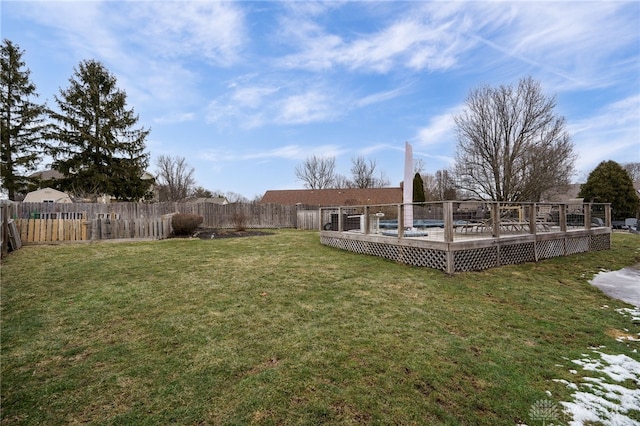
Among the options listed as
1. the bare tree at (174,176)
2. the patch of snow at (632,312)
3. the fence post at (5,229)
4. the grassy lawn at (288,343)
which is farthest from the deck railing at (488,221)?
the bare tree at (174,176)

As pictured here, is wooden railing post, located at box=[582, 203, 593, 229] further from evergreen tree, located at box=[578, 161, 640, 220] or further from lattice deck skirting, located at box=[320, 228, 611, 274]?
evergreen tree, located at box=[578, 161, 640, 220]

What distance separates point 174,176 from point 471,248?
45.6 meters

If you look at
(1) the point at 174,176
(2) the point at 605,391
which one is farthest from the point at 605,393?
(1) the point at 174,176

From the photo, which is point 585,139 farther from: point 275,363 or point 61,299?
point 61,299

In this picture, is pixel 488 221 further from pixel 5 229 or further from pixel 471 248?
pixel 5 229

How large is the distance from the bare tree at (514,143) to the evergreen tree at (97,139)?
24974 mm

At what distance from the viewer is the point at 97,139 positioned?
832 inches

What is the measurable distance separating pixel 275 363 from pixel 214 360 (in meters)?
0.64

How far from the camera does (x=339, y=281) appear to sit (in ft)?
20.0

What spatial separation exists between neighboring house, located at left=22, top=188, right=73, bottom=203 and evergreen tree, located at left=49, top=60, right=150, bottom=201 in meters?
1.04

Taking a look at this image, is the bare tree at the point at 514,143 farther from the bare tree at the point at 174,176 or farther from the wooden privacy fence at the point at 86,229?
the bare tree at the point at 174,176

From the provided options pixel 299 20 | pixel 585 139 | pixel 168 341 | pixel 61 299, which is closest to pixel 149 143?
pixel 299 20

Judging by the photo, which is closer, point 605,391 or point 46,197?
point 605,391

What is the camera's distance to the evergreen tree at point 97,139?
20578mm
